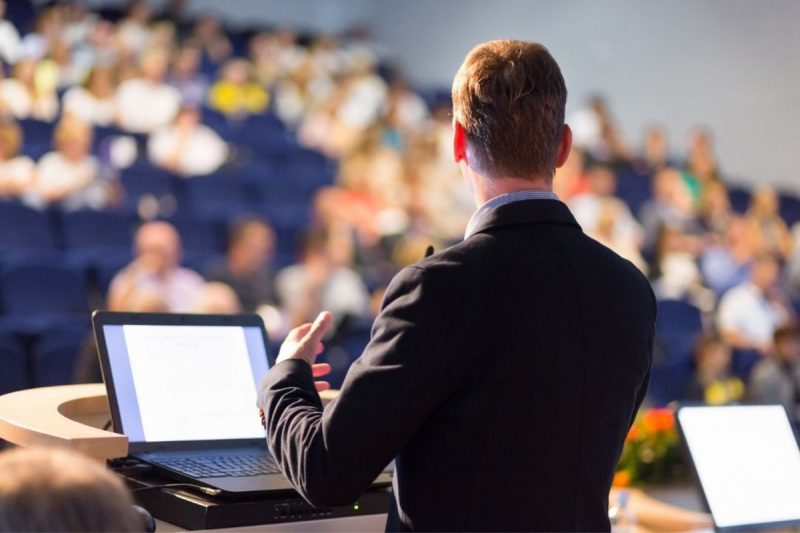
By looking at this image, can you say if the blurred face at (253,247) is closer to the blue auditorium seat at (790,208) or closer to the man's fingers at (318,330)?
the man's fingers at (318,330)

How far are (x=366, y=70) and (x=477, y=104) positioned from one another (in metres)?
8.30

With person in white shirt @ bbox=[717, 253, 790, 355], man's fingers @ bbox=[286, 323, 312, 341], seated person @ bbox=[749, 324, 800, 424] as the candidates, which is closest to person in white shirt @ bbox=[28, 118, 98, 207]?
seated person @ bbox=[749, 324, 800, 424]

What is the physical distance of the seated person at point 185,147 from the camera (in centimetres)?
689

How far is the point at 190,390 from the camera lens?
5.10 feet

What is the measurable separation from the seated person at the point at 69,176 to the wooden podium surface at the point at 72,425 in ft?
13.9

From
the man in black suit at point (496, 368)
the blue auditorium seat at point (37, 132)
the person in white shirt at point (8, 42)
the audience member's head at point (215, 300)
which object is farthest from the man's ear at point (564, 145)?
the person in white shirt at point (8, 42)

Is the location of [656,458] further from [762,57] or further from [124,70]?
[762,57]

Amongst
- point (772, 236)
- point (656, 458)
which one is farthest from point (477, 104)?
point (772, 236)

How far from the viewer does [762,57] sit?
887 centimetres

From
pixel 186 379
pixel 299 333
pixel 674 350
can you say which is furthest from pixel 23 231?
pixel 299 333

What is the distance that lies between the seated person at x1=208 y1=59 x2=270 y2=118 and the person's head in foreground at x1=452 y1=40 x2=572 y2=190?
23.2 ft

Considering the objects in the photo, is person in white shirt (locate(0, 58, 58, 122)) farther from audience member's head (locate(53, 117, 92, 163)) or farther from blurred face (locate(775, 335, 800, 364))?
blurred face (locate(775, 335, 800, 364))

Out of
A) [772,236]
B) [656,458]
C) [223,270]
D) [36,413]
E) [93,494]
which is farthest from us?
[772,236]

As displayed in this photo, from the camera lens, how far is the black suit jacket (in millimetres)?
1101
